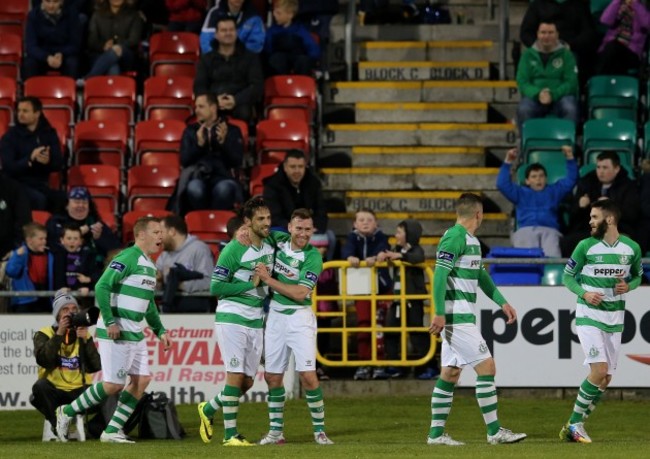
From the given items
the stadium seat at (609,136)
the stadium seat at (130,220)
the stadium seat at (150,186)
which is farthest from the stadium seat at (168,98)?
the stadium seat at (609,136)

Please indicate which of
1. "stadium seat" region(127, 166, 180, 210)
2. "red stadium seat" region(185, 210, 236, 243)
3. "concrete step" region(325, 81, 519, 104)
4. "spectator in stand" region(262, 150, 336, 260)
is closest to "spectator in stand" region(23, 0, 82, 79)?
"stadium seat" region(127, 166, 180, 210)

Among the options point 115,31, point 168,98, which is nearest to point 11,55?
point 115,31

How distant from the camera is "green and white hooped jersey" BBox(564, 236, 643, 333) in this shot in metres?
13.9

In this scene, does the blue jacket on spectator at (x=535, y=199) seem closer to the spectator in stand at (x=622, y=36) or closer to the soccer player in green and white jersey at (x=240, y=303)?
the spectator in stand at (x=622, y=36)

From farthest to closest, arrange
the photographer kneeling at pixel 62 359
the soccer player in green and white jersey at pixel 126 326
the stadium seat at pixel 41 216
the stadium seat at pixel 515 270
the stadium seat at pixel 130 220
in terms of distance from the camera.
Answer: the stadium seat at pixel 130 220 → the stadium seat at pixel 41 216 → the stadium seat at pixel 515 270 → the photographer kneeling at pixel 62 359 → the soccer player in green and white jersey at pixel 126 326

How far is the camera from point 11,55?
72.0ft

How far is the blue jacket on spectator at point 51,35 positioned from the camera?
21359 mm

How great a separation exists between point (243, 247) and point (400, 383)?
4217 mm

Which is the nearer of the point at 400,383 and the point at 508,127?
the point at 400,383

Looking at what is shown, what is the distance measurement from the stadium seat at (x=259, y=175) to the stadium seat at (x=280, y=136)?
1.25ft

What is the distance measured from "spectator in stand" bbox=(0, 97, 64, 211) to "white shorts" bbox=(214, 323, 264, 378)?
19.4ft

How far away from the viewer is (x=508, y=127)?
2100cm

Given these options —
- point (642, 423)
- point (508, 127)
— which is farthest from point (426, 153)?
point (642, 423)

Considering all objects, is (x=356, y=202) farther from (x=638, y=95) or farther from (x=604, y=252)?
(x=604, y=252)
